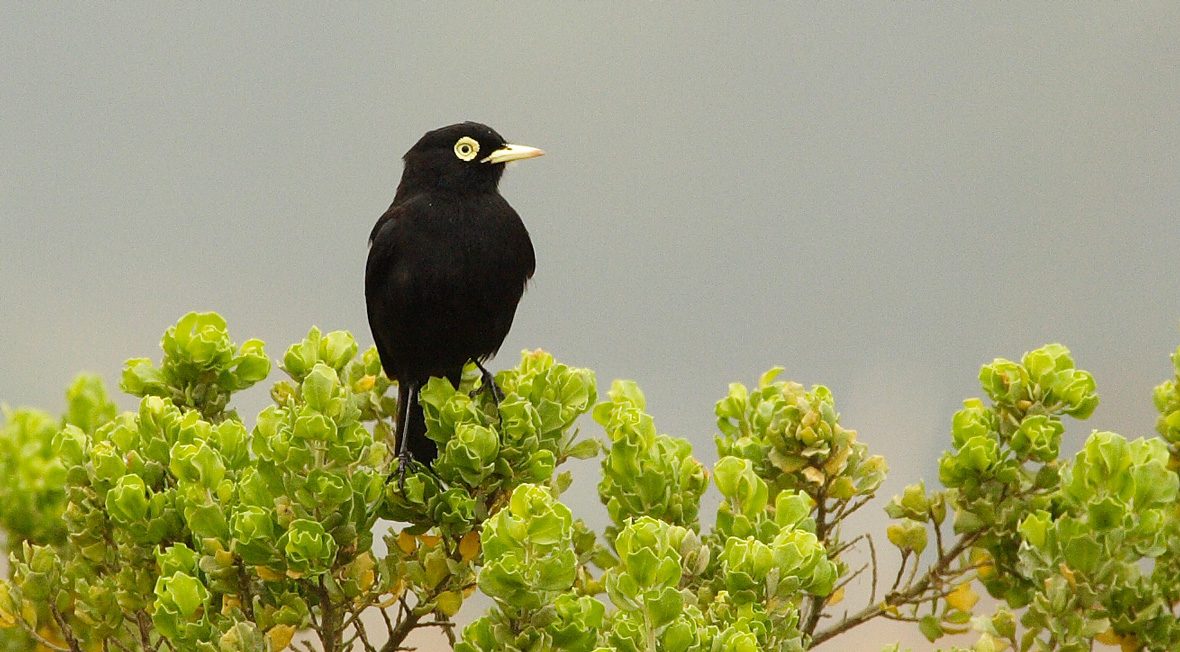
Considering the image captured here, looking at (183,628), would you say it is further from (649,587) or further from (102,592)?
(649,587)

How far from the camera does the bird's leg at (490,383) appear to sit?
18.2 ft

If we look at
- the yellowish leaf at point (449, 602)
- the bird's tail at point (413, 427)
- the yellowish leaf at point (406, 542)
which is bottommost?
the yellowish leaf at point (449, 602)

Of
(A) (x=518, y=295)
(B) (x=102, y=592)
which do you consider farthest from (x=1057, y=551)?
(B) (x=102, y=592)

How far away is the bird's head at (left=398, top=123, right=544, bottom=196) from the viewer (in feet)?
19.3

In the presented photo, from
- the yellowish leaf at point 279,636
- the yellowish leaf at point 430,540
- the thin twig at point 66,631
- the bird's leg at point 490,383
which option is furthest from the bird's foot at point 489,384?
the thin twig at point 66,631

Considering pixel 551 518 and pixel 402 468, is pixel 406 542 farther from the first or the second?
pixel 551 518

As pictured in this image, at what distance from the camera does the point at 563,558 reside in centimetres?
375

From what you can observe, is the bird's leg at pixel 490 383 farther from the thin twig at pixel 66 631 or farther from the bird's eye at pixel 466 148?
the thin twig at pixel 66 631

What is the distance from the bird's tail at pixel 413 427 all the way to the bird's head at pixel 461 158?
0.94 meters

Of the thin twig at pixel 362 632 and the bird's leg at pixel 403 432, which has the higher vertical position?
the bird's leg at pixel 403 432

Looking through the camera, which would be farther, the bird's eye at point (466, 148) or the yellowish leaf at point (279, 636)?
the bird's eye at point (466, 148)

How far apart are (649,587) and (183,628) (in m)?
1.70

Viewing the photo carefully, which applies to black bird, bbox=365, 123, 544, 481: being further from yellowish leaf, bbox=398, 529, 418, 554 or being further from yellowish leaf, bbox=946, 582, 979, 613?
yellowish leaf, bbox=946, 582, 979, 613

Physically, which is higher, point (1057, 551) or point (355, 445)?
point (1057, 551)
